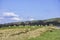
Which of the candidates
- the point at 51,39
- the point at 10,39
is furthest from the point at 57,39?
the point at 10,39

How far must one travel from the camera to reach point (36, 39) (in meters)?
29.2

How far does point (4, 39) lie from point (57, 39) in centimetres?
785

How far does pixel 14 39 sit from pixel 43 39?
4291mm

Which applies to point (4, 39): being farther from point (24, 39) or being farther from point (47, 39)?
point (47, 39)

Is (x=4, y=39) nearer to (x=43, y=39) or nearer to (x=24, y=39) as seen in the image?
(x=24, y=39)

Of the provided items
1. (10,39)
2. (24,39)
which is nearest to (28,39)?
(24,39)

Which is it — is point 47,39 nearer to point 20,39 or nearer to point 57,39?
point 57,39

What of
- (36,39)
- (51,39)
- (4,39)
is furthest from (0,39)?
(51,39)

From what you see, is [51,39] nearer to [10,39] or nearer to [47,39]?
[47,39]

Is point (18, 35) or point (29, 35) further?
point (18, 35)

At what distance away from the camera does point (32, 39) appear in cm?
2897

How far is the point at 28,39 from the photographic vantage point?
28625 millimetres

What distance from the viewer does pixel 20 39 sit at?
28688 mm

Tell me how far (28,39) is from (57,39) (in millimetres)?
4319
